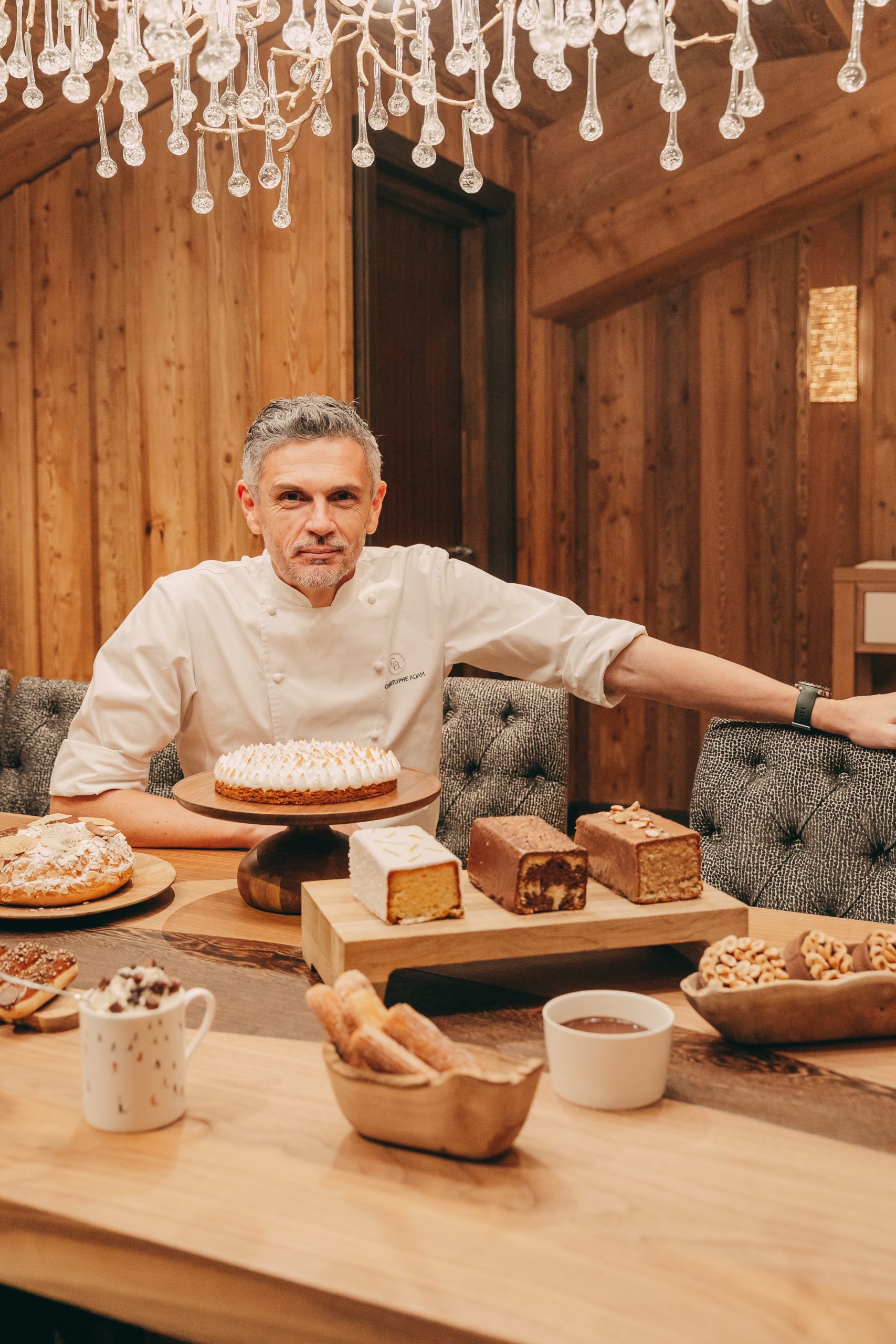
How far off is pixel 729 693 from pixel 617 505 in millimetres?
3217

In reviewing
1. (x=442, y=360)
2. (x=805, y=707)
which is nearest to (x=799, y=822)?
Answer: (x=805, y=707)

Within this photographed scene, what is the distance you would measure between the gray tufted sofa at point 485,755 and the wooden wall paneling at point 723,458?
8.65 ft

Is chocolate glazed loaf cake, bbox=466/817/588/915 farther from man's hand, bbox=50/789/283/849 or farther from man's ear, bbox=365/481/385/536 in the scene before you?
man's ear, bbox=365/481/385/536

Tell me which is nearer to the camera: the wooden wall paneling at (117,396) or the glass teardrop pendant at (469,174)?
the glass teardrop pendant at (469,174)

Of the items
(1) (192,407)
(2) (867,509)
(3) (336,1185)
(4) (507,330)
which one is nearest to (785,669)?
(2) (867,509)

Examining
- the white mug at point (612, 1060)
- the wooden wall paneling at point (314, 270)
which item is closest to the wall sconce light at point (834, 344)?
the wooden wall paneling at point (314, 270)

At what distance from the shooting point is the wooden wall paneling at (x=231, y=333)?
3.28 metres

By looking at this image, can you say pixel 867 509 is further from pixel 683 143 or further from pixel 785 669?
pixel 683 143

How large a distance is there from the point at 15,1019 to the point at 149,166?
3.03m

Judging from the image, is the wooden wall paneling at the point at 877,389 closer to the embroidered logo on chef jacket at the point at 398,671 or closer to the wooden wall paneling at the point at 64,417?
the wooden wall paneling at the point at 64,417

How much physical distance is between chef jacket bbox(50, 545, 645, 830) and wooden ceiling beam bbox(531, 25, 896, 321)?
105 inches

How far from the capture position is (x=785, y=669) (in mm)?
4707

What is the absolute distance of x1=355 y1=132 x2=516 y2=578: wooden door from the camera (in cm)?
→ 377

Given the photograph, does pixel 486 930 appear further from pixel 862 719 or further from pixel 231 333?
pixel 231 333
